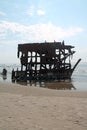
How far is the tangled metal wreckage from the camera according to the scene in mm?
31359

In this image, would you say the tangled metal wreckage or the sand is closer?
the sand

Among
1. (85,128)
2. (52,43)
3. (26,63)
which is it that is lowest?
(85,128)

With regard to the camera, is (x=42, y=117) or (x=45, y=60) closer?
(x=42, y=117)

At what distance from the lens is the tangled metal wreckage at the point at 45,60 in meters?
31.4

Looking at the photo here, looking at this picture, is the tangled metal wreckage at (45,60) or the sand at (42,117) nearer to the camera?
the sand at (42,117)

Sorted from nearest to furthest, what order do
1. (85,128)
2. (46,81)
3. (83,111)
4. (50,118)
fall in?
(85,128) → (50,118) → (83,111) → (46,81)

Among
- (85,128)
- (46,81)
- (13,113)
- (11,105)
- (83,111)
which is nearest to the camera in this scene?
(85,128)

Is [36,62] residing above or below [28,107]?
above

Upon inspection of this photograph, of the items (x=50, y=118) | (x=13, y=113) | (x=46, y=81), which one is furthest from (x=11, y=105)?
(x=46, y=81)

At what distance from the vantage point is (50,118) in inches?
328

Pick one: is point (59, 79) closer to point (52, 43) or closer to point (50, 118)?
point (52, 43)

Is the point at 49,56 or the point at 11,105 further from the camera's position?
the point at 49,56

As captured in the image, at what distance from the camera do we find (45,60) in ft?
104

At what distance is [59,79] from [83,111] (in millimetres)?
22082
